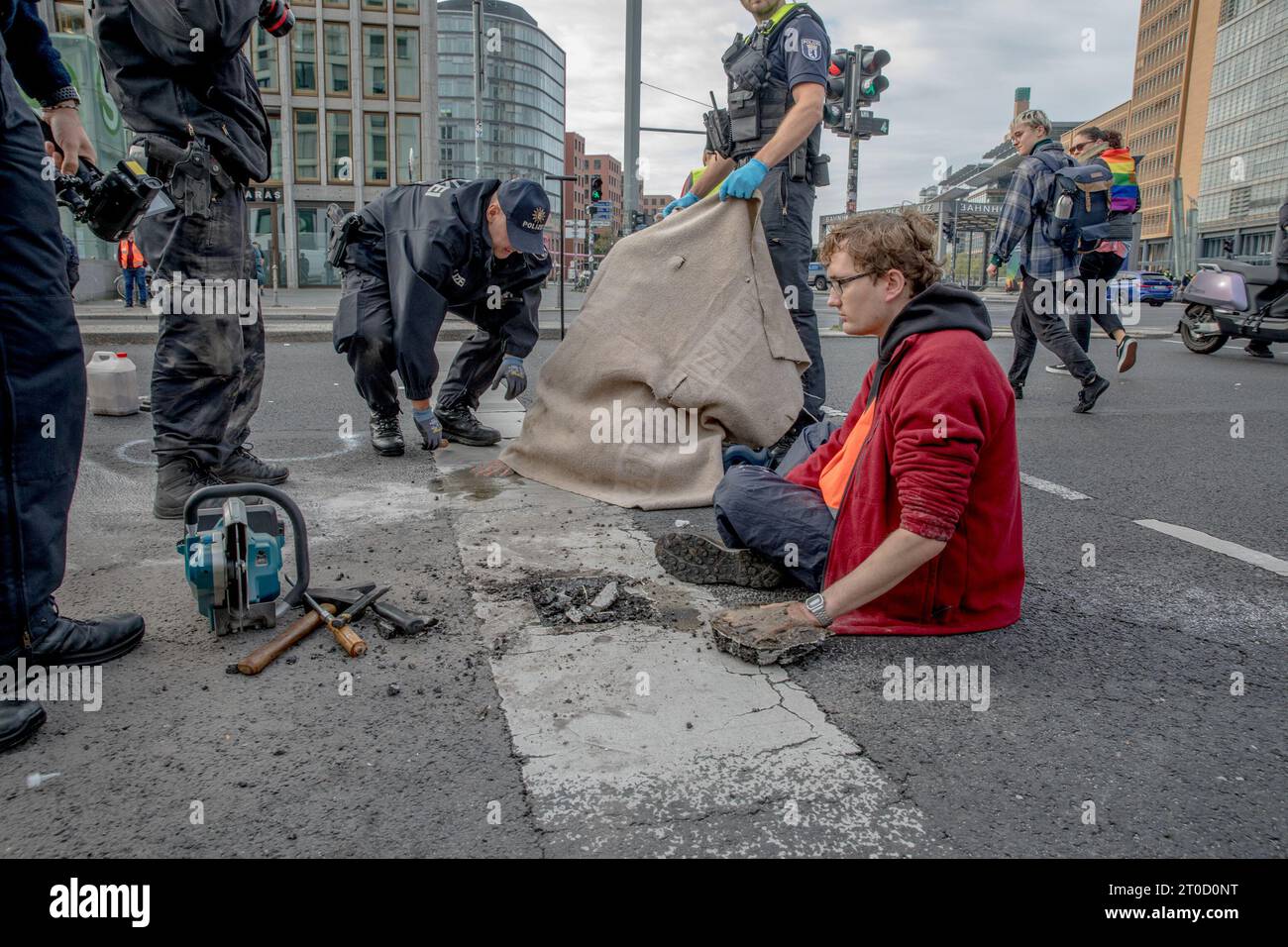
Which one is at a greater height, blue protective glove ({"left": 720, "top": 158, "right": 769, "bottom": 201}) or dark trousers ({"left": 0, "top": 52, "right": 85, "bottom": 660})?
blue protective glove ({"left": 720, "top": 158, "right": 769, "bottom": 201})

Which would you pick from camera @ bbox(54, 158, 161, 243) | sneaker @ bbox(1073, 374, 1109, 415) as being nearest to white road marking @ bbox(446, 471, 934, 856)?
camera @ bbox(54, 158, 161, 243)

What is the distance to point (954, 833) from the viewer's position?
1510mm

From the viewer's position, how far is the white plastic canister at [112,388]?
218 inches

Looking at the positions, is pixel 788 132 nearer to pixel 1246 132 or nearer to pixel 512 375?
pixel 512 375

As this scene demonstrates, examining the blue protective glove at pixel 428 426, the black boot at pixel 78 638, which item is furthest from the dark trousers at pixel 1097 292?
the black boot at pixel 78 638

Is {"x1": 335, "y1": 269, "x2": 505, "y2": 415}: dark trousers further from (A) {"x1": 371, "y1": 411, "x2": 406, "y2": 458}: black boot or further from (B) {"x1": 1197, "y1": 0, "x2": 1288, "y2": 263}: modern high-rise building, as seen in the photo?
(B) {"x1": 1197, "y1": 0, "x2": 1288, "y2": 263}: modern high-rise building

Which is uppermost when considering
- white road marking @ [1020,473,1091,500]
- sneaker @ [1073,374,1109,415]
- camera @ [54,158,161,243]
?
camera @ [54,158,161,243]

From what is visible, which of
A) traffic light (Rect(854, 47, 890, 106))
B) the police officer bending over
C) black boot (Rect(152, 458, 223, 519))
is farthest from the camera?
traffic light (Rect(854, 47, 890, 106))

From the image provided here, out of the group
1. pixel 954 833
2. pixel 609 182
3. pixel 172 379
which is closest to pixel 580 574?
pixel 954 833

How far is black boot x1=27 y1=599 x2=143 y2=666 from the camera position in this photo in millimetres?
2000

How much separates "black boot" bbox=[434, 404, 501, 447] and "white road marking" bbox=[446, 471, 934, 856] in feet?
7.34

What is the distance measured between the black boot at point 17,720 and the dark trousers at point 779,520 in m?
1.81

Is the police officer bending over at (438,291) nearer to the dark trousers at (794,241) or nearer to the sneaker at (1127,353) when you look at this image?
the dark trousers at (794,241)

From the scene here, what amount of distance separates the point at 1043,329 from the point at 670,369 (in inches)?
150
